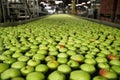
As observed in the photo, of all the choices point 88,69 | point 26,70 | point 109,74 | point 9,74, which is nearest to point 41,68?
point 26,70

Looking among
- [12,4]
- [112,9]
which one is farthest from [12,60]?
[12,4]

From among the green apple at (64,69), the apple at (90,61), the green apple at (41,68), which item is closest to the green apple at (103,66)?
the apple at (90,61)

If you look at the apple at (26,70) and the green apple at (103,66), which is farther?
the green apple at (103,66)

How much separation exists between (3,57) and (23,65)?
0.32m

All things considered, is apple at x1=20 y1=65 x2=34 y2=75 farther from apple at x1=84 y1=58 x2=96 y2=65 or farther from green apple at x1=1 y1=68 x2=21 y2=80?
apple at x1=84 y1=58 x2=96 y2=65

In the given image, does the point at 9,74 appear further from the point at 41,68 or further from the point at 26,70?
the point at 41,68

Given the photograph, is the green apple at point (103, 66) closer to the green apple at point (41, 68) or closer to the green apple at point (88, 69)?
the green apple at point (88, 69)

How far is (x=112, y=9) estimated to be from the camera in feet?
26.1

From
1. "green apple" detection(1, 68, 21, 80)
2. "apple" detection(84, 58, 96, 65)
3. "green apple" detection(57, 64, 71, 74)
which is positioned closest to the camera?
"green apple" detection(1, 68, 21, 80)

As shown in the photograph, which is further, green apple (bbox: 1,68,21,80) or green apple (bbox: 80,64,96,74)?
green apple (bbox: 80,64,96,74)

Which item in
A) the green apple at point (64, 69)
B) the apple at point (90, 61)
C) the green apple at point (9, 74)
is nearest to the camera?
the green apple at point (9, 74)

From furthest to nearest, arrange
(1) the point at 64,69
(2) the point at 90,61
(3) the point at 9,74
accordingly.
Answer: (2) the point at 90,61, (1) the point at 64,69, (3) the point at 9,74

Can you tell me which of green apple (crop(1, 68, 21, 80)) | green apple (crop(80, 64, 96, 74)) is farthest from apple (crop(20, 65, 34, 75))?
green apple (crop(80, 64, 96, 74))

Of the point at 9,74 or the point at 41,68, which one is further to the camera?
the point at 41,68
